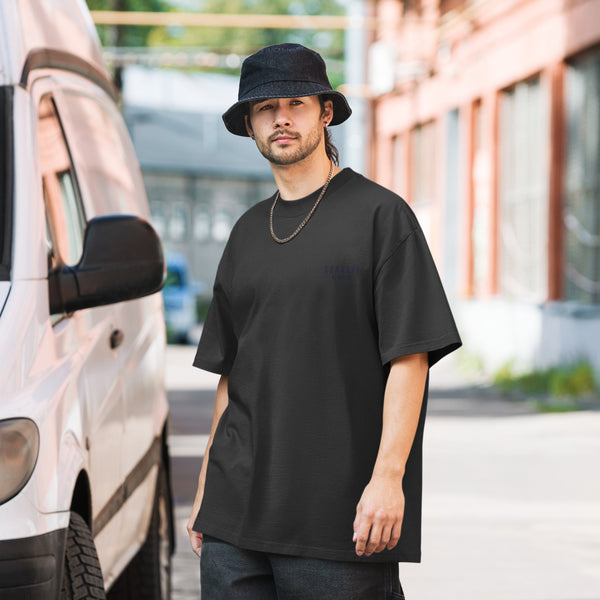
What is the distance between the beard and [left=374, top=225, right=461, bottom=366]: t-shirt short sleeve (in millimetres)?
309

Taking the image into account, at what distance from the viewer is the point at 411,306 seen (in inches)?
123

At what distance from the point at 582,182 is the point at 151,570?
14977mm

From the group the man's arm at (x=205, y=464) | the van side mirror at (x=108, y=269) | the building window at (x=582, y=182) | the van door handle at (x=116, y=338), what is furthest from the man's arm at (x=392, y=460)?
the building window at (x=582, y=182)

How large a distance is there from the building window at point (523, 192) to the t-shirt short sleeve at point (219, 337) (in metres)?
17.7

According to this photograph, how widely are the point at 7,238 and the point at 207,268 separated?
62.1 m

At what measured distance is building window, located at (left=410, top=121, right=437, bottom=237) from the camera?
2820 centimetres

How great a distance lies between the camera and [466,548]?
7.59m

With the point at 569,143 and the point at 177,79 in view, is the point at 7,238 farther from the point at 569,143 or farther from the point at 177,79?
the point at 177,79

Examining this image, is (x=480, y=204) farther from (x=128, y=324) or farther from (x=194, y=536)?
(x=194, y=536)

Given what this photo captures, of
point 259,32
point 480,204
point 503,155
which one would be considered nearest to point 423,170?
point 480,204

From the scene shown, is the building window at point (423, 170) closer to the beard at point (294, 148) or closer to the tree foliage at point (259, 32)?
the beard at point (294, 148)

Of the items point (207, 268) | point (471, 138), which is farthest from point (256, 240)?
point (207, 268)

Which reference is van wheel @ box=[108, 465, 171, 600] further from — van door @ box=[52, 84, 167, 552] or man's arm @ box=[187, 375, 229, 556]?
man's arm @ box=[187, 375, 229, 556]

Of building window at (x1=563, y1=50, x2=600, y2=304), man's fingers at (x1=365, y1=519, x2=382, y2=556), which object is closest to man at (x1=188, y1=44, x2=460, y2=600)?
man's fingers at (x1=365, y1=519, x2=382, y2=556)
